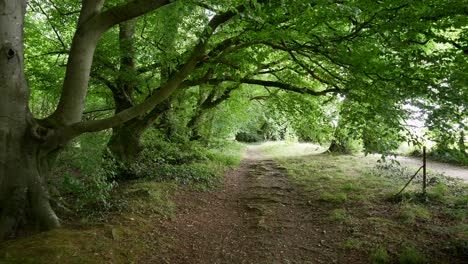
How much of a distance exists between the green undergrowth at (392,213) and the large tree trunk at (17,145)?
534 centimetres

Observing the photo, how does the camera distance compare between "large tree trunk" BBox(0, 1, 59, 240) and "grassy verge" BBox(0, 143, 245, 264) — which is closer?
"grassy verge" BBox(0, 143, 245, 264)

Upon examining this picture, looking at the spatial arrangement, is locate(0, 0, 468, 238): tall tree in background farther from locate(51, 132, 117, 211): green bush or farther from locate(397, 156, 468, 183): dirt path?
locate(397, 156, 468, 183): dirt path

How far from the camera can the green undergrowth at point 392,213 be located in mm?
5426

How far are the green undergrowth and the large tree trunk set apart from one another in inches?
210

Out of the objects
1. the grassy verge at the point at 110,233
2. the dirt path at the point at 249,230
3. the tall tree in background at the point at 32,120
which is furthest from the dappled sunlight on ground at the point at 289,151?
the tall tree in background at the point at 32,120

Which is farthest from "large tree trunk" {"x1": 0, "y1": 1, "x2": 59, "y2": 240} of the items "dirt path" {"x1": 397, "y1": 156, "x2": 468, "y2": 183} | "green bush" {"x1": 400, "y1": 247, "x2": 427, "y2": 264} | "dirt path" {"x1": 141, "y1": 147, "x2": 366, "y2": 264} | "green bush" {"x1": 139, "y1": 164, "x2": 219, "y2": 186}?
"dirt path" {"x1": 397, "y1": 156, "x2": 468, "y2": 183}

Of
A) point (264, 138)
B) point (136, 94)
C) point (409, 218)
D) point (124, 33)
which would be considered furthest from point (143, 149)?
point (264, 138)

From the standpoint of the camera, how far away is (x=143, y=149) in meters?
10.3

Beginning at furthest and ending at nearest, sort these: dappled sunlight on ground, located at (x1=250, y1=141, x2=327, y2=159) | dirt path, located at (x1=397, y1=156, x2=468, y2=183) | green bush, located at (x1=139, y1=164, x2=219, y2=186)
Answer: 1. dappled sunlight on ground, located at (x1=250, y1=141, x2=327, y2=159)
2. dirt path, located at (x1=397, y1=156, x2=468, y2=183)
3. green bush, located at (x1=139, y1=164, x2=219, y2=186)

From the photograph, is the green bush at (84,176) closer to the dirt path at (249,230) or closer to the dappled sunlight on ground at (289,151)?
the dirt path at (249,230)

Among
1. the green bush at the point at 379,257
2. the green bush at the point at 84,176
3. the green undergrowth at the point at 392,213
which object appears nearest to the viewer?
the green bush at the point at 379,257

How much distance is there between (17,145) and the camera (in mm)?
5086

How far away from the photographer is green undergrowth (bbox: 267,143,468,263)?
5426 mm

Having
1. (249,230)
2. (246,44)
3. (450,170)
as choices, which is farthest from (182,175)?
(450,170)
